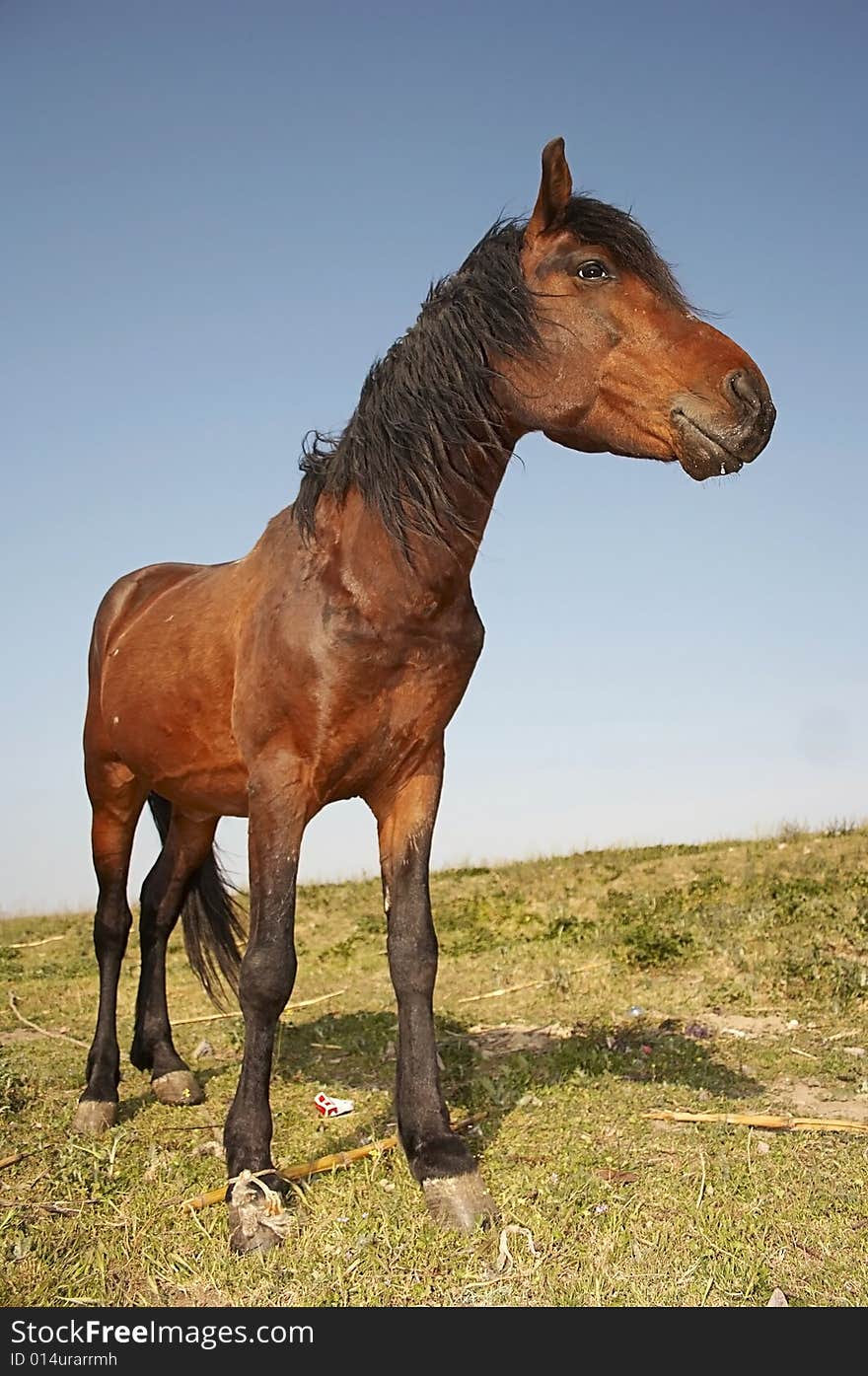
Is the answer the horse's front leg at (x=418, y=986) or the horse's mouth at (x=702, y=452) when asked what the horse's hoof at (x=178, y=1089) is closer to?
the horse's front leg at (x=418, y=986)

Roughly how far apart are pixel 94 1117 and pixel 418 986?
2328 millimetres

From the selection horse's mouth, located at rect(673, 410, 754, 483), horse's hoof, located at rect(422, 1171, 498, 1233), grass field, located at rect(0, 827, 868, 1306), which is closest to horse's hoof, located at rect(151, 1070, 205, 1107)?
grass field, located at rect(0, 827, 868, 1306)

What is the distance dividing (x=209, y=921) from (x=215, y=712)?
2.37 m

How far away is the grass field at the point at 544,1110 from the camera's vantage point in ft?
12.2

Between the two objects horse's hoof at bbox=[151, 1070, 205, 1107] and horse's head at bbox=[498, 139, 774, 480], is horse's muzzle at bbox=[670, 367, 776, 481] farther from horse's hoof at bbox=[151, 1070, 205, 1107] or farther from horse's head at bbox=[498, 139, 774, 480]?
horse's hoof at bbox=[151, 1070, 205, 1107]

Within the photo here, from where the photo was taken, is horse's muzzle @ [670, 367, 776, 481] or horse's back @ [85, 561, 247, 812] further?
horse's back @ [85, 561, 247, 812]

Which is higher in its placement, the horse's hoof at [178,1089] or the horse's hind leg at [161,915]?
the horse's hind leg at [161,915]

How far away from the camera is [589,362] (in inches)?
163

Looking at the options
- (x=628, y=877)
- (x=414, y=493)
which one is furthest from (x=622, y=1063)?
(x=628, y=877)

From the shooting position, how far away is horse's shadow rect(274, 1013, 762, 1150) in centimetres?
590

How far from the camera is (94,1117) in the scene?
5828mm

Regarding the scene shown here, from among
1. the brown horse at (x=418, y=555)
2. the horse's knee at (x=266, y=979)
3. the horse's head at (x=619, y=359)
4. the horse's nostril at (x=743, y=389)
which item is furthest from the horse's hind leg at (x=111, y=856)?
the horse's nostril at (x=743, y=389)

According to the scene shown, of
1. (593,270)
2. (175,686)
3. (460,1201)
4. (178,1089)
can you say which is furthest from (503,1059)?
(593,270)

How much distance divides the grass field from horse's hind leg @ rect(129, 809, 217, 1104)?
309 millimetres
